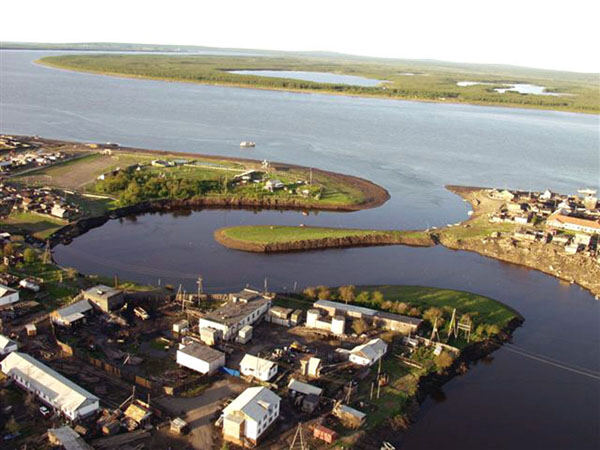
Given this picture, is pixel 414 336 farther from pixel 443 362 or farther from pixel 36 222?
pixel 36 222

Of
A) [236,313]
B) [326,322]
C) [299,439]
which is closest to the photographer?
[299,439]

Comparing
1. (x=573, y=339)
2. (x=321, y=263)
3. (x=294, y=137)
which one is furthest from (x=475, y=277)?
(x=294, y=137)

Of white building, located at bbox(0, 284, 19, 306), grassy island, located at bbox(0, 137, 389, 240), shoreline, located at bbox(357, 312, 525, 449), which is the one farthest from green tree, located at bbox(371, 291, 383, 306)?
grassy island, located at bbox(0, 137, 389, 240)

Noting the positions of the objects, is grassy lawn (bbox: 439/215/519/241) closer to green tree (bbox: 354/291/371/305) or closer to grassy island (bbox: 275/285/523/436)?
grassy island (bbox: 275/285/523/436)

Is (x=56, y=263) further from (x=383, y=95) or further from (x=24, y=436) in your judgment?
(x=383, y=95)

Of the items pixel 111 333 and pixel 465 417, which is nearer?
pixel 465 417

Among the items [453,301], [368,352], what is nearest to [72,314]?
[368,352]
